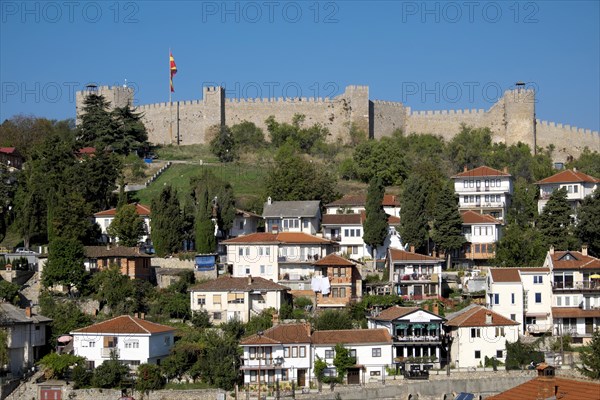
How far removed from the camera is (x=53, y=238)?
60.8m

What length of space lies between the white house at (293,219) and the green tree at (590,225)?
14.7 meters

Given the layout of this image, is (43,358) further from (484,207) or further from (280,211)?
(484,207)

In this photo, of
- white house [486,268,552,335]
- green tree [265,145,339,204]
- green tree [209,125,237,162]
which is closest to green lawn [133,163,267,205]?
green tree [209,125,237,162]

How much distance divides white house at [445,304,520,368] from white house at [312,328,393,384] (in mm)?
→ 3273

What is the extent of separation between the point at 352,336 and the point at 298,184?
67.5ft

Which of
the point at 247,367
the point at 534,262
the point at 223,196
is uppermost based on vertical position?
the point at 223,196

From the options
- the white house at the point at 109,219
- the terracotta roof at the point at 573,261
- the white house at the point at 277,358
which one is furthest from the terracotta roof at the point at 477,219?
the white house at the point at 109,219

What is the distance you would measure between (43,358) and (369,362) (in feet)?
48.5

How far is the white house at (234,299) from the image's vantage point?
5566cm

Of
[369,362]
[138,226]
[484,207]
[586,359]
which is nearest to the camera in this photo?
[586,359]

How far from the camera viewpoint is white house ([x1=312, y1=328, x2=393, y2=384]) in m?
50.8

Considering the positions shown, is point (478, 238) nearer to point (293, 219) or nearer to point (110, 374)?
point (293, 219)

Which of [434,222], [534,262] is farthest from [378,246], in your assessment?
[534,262]

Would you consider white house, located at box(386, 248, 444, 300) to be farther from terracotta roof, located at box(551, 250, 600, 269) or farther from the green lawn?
the green lawn
